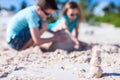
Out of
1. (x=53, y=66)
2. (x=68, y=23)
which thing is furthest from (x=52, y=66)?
(x=68, y=23)

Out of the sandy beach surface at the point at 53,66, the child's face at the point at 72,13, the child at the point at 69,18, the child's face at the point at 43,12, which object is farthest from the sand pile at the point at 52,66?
the child's face at the point at 72,13

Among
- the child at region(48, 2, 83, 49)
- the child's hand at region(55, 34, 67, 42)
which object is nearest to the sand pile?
the child's hand at region(55, 34, 67, 42)

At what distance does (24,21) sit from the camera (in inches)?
168

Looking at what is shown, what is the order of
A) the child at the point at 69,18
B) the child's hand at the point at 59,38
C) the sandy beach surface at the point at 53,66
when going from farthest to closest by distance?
the child at the point at 69,18
the child's hand at the point at 59,38
the sandy beach surface at the point at 53,66

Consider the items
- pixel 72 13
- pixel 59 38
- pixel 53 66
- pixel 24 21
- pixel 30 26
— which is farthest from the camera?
pixel 72 13

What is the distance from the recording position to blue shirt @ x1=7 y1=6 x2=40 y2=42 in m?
4.15

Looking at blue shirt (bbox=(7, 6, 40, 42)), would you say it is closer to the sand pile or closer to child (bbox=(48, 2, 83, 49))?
the sand pile

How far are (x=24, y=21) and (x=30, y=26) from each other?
170 mm

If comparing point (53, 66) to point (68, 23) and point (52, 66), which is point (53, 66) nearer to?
point (52, 66)

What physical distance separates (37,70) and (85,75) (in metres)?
0.45

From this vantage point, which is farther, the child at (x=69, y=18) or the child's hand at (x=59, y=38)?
the child at (x=69, y=18)

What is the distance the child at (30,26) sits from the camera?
13.6ft

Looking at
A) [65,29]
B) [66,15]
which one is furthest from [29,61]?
[66,15]

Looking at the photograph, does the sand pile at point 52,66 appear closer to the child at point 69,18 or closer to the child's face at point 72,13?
the child at point 69,18
